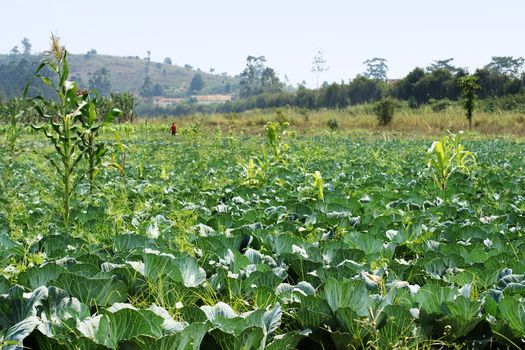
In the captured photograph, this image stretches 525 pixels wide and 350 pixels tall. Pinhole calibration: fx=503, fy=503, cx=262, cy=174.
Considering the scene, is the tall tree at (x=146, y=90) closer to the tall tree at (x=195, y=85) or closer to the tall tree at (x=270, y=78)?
the tall tree at (x=195, y=85)

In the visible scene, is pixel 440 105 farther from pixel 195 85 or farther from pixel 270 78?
pixel 195 85

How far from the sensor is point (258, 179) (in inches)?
262

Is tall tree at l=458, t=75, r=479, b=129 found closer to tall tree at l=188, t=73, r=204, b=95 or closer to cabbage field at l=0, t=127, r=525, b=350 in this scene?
cabbage field at l=0, t=127, r=525, b=350

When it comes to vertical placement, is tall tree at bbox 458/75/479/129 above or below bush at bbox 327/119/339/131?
above

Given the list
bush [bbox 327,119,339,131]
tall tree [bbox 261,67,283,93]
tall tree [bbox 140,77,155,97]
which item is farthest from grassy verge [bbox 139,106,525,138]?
tall tree [bbox 140,77,155,97]

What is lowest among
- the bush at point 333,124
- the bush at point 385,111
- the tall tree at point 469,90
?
the bush at point 333,124

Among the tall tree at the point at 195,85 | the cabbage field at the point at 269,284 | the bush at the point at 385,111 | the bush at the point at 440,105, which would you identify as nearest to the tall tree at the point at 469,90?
the bush at the point at 385,111

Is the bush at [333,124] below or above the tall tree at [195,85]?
below

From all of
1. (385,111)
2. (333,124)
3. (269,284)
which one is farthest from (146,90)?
(269,284)

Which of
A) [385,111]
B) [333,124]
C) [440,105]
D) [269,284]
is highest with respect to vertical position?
[440,105]

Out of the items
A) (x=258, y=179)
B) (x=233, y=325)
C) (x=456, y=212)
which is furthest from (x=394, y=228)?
(x=258, y=179)

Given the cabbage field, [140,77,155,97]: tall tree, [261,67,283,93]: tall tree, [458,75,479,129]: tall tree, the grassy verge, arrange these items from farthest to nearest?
[140,77,155,97]: tall tree → [261,67,283,93]: tall tree → the grassy verge → [458,75,479,129]: tall tree → the cabbage field

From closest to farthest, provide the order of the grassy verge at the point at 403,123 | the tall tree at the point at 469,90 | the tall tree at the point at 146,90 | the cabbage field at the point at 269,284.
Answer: the cabbage field at the point at 269,284
the tall tree at the point at 469,90
the grassy verge at the point at 403,123
the tall tree at the point at 146,90

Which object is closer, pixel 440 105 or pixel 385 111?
pixel 385 111
